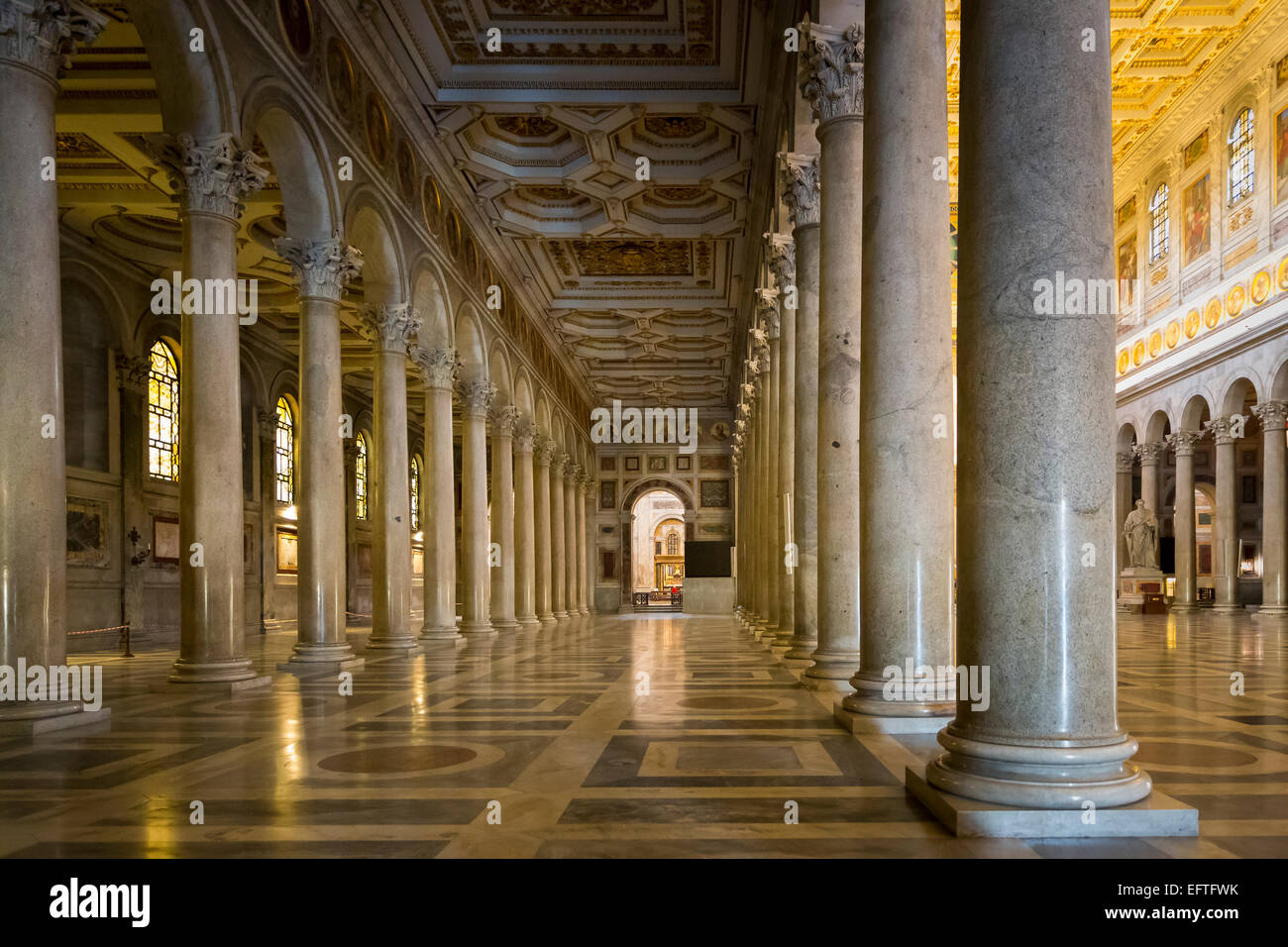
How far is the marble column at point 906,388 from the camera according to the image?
7.30 metres

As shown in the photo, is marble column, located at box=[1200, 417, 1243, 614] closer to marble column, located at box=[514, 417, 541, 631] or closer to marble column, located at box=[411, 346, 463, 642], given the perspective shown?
marble column, located at box=[514, 417, 541, 631]

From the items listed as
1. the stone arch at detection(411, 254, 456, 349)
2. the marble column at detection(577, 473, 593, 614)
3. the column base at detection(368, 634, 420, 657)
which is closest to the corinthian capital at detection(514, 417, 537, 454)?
the stone arch at detection(411, 254, 456, 349)

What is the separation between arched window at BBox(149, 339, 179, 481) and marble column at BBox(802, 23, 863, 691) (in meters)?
19.4

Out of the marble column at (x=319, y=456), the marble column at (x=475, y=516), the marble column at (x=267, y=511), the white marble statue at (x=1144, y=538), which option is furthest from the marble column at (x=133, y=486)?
the white marble statue at (x=1144, y=538)

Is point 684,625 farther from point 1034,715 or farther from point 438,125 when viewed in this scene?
point 1034,715

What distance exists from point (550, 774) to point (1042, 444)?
359 cm

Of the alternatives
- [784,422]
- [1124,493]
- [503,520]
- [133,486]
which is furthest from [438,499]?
[1124,493]

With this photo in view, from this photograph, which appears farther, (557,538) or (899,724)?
(557,538)

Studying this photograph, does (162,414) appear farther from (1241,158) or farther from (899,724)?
(1241,158)

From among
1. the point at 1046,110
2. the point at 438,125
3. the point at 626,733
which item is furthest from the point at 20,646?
the point at 438,125

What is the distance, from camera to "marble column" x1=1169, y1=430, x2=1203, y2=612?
34.0 m

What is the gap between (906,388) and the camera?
7312mm

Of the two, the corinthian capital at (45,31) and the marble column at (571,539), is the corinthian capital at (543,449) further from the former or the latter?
the corinthian capital at (45,31)
